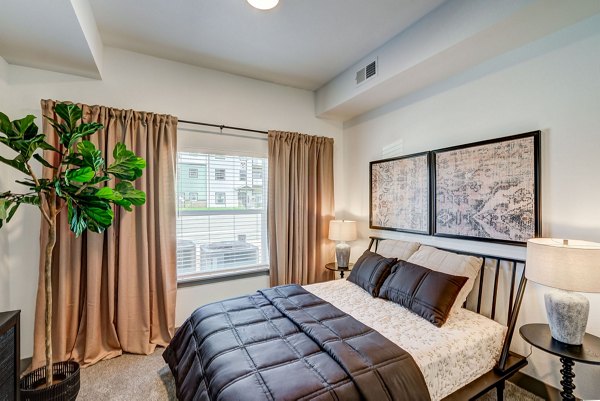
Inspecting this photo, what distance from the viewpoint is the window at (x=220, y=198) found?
3098mm

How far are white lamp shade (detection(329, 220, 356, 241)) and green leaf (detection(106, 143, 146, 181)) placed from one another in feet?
6.93

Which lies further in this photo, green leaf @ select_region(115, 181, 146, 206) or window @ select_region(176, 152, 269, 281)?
window @ select_region(176, 152, 269, 281)

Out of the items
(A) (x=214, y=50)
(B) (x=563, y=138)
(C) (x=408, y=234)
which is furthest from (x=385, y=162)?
(A) (x=214, y=50)

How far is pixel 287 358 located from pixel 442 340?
3.16ft

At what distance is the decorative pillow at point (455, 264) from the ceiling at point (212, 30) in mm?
1952

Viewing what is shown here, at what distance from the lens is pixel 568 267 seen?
4.74 feet

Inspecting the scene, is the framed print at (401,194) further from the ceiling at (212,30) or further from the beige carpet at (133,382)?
the beige carpet at (133,382)

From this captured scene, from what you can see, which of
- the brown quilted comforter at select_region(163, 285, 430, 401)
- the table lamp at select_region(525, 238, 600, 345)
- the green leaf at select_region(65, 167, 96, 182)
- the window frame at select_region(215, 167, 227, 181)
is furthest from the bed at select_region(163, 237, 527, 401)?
the window frame at select_region(215, 167, 227, 181)

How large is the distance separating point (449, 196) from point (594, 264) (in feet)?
3.72

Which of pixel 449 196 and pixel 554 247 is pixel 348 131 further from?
pixel 554 247

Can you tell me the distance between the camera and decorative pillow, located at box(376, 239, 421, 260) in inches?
104

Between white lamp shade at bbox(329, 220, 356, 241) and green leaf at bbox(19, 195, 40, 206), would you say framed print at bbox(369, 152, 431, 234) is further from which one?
green leaf at bbox(19, 195, 40, 206)

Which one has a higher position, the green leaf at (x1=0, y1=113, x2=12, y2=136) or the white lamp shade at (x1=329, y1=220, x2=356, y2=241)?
the green leaf at (x1=0, y1=113, x2=12, y2=136)

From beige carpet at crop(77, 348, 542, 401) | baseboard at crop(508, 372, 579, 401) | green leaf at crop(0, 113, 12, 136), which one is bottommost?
beige carpet at crop(77, 348, 542, 401)
